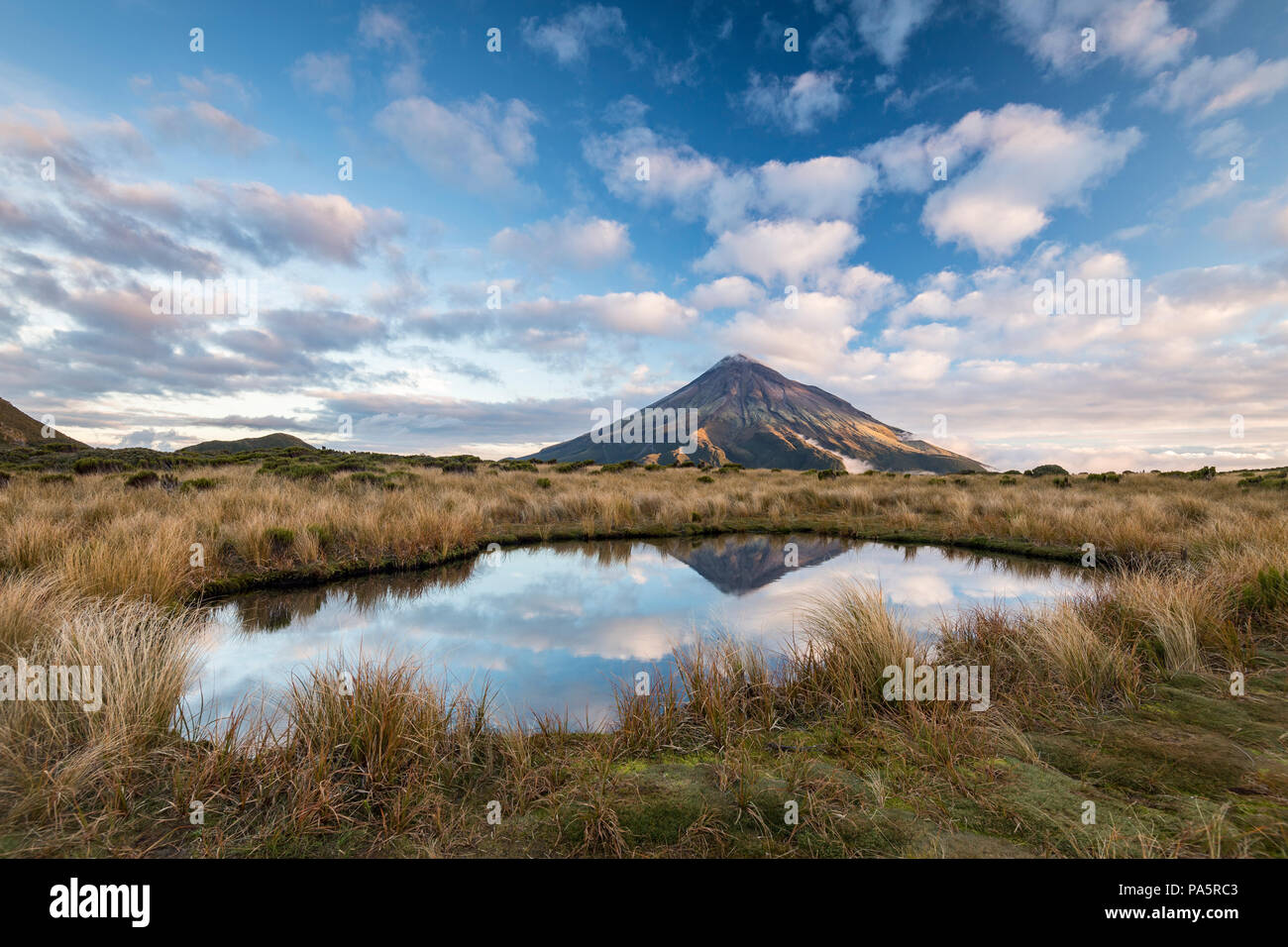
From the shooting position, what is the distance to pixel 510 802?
112 inches

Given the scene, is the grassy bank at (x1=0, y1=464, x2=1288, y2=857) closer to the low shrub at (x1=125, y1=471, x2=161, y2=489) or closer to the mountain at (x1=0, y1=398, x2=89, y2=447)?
the low shrub at (x1=125, y1=471, x2=161, y2=489)

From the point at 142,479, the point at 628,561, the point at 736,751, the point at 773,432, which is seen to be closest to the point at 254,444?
the point at 142,479

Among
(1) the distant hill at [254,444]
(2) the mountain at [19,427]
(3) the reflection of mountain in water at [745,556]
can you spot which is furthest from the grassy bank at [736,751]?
(2) the mountain at [19,427]

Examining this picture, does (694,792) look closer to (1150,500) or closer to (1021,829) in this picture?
(1021,829)

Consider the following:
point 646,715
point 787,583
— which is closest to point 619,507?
point 787,583

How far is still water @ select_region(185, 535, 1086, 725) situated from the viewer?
4840mm

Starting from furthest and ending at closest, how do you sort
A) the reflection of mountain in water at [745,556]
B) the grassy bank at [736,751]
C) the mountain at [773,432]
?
the mountain at [773,432] < the reflection of mountain in water at [745,556] < the grassy bank at [736,751]

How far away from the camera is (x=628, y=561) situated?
10961 mm

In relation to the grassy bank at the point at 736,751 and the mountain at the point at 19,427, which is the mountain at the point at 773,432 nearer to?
the mountain at the point at 19,427

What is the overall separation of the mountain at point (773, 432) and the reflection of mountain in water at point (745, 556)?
121m

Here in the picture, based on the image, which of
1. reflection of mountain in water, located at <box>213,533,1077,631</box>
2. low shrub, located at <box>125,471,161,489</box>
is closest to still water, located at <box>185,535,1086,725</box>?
reflection of mountain in water, located at <box>213,533,1077,631</box>

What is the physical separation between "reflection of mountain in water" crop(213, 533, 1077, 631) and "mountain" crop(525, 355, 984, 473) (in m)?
121

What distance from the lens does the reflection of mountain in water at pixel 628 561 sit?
7199mm
